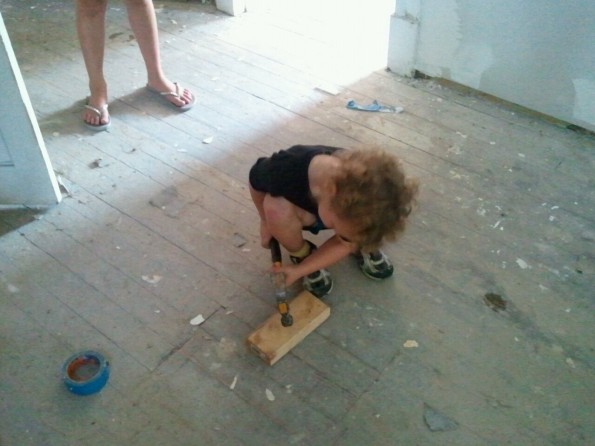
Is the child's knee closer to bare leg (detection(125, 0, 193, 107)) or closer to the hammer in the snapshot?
the hammer

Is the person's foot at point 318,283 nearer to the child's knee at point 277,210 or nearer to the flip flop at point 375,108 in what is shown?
the child's knee at point 277,210

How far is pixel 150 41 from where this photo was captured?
6.36ft

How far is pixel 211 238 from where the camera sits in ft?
5.04

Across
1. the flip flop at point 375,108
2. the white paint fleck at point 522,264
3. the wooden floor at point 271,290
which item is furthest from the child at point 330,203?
the flip flop at point 375,108

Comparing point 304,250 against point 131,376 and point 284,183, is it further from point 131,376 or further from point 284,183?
point 131,376

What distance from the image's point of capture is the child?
1.04 metres

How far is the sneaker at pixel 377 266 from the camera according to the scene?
1.40 m

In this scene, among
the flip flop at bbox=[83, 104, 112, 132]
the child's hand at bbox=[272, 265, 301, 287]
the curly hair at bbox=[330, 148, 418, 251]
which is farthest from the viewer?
the flip flop at bbox=[83, 104, 112, 132]

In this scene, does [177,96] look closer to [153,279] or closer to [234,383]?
[153,279]

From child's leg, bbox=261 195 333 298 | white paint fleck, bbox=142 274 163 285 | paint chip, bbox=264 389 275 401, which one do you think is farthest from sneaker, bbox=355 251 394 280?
white paint fleck, bbox=142 274 163 285

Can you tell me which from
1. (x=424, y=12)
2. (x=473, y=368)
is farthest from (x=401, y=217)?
(x=424, y=12)

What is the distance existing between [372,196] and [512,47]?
1194mm

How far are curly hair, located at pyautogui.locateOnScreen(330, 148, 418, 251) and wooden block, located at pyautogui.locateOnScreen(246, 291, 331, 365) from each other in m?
0.28

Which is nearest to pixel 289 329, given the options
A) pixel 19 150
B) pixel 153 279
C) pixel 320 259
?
pixel 320 259
